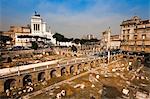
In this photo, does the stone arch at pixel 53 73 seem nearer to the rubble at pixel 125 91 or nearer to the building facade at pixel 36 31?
the rubble at pixel 125 91

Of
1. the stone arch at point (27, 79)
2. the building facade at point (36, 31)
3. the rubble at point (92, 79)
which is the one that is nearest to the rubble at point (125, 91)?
the rubble at point (92, 79)

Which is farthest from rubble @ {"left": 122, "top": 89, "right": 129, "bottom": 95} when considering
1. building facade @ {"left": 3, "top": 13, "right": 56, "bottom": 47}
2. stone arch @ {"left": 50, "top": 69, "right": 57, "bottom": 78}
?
building facade @ {"left": 3, "top": 13, "right": 56, "bottom": 47}

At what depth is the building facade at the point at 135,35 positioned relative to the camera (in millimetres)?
53969

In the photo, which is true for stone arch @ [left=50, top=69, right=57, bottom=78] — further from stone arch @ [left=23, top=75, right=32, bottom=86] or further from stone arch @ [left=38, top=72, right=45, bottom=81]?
stone arch @ [left=23, top=75, right=32, bottom=86]

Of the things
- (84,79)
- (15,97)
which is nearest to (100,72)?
(84,79)

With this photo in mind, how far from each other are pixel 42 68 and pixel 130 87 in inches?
631

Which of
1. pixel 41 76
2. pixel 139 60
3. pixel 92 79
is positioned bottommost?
pixel 92 79

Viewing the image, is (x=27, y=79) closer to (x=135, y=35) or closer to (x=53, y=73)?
(x=53, y=73)

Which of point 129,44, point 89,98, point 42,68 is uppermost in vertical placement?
point 129,44

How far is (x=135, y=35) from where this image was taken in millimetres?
58062

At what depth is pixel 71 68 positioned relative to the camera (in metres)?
37.7

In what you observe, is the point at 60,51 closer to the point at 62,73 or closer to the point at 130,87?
the point at 62,73

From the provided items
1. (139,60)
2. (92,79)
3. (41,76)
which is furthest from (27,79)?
(139,60)

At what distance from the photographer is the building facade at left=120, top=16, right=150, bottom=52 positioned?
53969 millimetres
